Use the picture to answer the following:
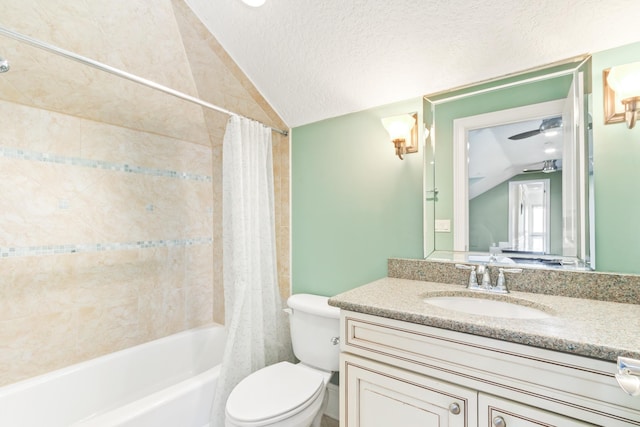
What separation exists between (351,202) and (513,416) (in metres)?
1.26

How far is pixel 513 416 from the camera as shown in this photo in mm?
852

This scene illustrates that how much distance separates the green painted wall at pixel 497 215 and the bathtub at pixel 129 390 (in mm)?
1547

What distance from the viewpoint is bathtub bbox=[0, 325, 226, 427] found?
1.34 metres

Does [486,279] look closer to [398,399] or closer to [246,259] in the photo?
[398,399]

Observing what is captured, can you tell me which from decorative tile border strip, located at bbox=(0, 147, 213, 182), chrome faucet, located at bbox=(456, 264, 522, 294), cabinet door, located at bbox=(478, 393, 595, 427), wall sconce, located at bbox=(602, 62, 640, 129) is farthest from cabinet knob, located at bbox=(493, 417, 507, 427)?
decorative tile border strip, located at bbox=(0, 147, 213, 182)

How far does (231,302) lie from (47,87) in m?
1.49

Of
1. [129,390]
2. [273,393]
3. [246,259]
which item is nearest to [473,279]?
[273,393]

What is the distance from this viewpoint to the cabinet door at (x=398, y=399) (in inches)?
36.8

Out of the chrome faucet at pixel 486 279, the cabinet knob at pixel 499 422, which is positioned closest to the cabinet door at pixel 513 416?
the cabinet knob at pixel 499 422

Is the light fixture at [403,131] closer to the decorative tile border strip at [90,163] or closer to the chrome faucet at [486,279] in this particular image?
the chrome faucet at [486,279]

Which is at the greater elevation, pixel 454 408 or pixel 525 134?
pixel 525 134

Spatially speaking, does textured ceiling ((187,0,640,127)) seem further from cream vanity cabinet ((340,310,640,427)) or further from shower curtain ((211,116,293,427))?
cream vanity cabinet ((340,310,640,427))

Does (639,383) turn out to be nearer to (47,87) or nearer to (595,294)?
(595,294)

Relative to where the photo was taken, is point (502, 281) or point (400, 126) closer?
point (502, 281)
